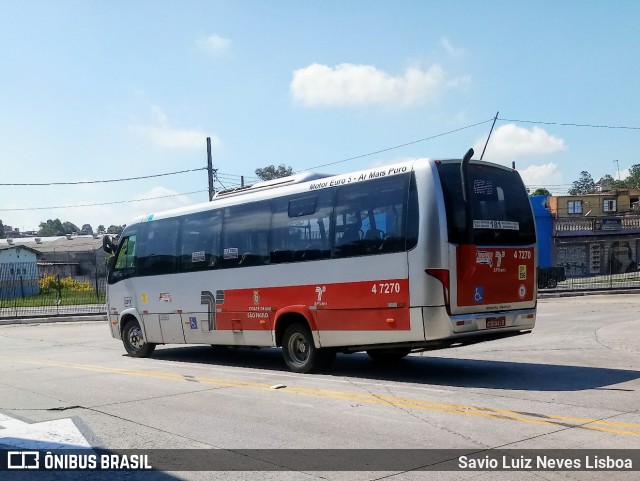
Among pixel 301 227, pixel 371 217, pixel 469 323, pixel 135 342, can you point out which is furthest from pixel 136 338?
pixel 469 323

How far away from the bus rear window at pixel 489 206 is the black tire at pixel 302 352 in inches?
128

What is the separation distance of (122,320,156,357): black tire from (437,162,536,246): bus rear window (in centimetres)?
870

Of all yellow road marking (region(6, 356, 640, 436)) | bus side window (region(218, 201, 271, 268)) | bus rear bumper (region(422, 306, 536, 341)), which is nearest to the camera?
yellow road marking (region(6, 356, 640, 436))

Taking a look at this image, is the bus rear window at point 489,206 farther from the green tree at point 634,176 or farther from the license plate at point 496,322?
the green tree at point 634,176

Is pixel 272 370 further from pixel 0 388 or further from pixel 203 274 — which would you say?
pixel 0 388

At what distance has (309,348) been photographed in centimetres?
1193

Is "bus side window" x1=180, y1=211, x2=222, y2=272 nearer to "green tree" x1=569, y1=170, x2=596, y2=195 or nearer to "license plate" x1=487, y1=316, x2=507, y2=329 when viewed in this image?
"license plate" x1=487, y1=316, x2=507, y2=329

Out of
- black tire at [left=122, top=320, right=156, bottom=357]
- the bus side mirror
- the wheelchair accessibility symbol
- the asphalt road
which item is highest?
the bus side mirror

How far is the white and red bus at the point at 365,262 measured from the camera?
10.1 metres

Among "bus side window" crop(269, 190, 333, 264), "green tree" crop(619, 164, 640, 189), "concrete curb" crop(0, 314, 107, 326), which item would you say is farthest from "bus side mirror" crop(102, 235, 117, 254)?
"green tree" crop(619, 164, 640, 189)

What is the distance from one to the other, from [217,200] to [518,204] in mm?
6176

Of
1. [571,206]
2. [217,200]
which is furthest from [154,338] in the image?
[571,206]

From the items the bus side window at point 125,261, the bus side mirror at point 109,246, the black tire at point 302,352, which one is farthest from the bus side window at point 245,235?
the bus side mirror at point 109,246

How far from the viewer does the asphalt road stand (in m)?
6.73
